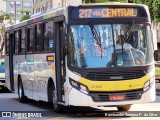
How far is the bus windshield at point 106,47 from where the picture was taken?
49.3 ft

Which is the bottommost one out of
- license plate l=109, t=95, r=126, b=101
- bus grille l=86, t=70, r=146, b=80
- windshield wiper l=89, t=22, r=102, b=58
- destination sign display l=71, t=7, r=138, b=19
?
license plate l=109, t=95, r=126, b=101

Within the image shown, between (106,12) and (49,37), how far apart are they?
7.78ft

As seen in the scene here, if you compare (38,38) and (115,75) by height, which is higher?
(38,38)

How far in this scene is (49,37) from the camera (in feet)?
56.1

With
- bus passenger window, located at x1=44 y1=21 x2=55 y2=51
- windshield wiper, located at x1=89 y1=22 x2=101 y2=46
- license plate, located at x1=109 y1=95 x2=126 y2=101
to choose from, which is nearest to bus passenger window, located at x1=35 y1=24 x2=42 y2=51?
bus passenger window, located at x1=44 y1=21 x2=55 y2=51

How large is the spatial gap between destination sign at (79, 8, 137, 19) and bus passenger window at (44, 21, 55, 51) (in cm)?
159

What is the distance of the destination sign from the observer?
15.4 meters

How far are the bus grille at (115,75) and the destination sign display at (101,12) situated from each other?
1597 mm

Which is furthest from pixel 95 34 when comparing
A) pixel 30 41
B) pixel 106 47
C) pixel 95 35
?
pixel 30 41

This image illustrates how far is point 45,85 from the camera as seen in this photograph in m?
17.7

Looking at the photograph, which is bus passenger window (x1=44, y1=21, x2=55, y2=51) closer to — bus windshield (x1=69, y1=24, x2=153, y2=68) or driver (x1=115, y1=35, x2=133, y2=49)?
bus windshield (x1=69, y1=24, x2=153, y2=68)

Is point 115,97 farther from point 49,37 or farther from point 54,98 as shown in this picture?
point 49,37

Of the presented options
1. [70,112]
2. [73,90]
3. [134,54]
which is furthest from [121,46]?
[70,112]

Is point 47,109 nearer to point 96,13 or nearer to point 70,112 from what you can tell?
point 70,112
